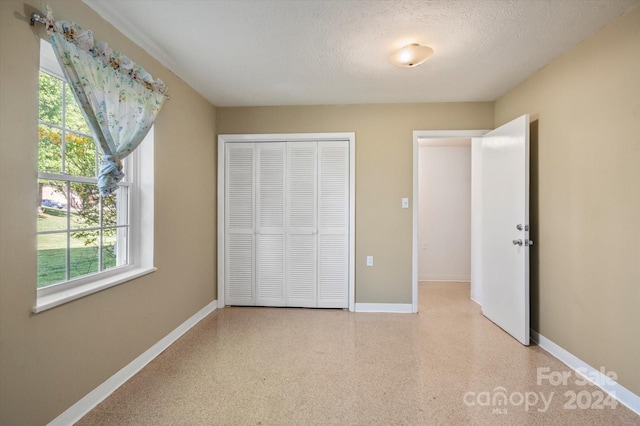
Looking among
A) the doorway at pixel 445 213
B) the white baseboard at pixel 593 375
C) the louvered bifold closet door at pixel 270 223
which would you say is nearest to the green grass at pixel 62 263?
the louvered bifold closet door at pixel 270 223

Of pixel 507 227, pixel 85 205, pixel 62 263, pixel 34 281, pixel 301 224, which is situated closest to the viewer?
pixel 34 281

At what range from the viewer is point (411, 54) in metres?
2.09

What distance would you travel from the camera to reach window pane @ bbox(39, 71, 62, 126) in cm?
157

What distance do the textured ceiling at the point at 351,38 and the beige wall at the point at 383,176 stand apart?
0.43 metres

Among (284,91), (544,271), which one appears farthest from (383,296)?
(284,91)

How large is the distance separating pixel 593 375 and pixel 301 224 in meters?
2.72

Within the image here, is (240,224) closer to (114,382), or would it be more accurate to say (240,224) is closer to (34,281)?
(114,382)

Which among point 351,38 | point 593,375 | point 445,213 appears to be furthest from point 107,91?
point 445,213

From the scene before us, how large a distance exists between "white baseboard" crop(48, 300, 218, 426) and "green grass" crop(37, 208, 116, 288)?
0.70 meters

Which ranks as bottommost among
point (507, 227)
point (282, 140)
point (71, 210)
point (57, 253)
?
point (57, 253)

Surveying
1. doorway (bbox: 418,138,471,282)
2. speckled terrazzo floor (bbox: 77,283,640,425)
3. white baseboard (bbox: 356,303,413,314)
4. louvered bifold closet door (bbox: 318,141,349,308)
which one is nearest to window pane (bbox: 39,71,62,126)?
speckled terrazzo floor (bbox: 77,283,640,425)

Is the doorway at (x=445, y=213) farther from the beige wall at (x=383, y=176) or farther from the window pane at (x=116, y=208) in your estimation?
the window pane at (x=116, y=208)

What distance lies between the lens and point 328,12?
1.77m

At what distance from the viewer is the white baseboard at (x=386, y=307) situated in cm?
334
